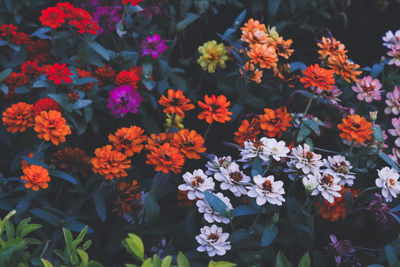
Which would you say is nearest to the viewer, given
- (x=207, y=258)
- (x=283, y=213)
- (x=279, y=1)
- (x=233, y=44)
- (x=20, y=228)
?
→ (x=20, y=228)

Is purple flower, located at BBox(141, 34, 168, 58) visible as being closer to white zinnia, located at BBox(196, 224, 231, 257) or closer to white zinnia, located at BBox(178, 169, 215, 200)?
white zinnia, located at BBox(178, 169, 215, 200)

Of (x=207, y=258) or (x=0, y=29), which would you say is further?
(x=0, y=29)

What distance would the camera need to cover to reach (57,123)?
4.74ft

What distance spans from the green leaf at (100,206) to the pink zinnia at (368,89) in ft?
3.90

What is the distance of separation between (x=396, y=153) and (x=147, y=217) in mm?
1110

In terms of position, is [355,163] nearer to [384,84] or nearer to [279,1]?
[384,84]

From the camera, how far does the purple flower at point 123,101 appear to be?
1.71 m

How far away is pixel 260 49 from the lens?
167cm

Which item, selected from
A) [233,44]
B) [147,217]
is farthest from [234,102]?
A: [147,217]

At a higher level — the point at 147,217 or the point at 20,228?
the point at 20,228

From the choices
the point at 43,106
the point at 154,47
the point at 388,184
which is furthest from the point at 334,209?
the point at 43,106

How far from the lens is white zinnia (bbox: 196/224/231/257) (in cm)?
124

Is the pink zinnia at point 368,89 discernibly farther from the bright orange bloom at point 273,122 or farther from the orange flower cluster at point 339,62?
the bright orange bloom at point 273,122

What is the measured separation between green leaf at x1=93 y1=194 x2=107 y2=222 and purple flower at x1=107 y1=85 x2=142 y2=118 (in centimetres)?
35
